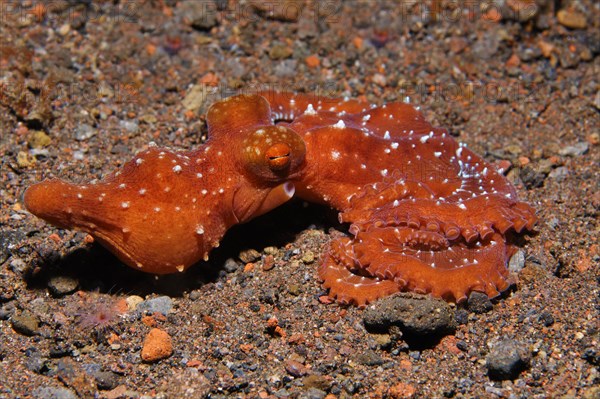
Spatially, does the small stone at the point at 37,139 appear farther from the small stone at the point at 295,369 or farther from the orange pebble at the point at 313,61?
the small stone at the point at 295,369

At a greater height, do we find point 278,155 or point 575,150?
point 278,155

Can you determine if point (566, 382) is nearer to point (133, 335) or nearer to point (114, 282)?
point (133, 335)

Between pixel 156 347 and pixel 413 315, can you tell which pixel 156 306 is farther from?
pixel 413 315

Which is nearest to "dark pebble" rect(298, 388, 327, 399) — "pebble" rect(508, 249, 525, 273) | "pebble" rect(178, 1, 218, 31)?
"pebble" rect(508, 249, 525, 273)

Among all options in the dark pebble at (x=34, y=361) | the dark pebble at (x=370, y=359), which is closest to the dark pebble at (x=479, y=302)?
the dark pebble at (x=370, y=359)

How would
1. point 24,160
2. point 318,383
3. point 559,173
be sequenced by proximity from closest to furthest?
point 318,383
point 24,160
point 559,173

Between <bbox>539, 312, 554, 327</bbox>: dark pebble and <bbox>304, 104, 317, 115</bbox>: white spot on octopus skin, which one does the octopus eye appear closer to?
<bbox>304, 104, 317, 115</bbox>: white spot on octopus skin

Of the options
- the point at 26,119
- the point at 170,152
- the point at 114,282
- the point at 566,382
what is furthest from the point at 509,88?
the point at 26,119

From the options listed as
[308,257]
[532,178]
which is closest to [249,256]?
[308,257]
